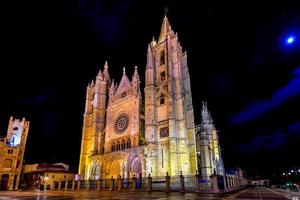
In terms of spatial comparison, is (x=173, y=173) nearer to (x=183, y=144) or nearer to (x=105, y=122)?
(x=183, y=144)

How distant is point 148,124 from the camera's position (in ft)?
102

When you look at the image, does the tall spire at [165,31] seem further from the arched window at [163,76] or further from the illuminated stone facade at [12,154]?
the illuminated stone facade at [12,154]

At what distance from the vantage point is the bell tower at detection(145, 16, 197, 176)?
28.1 m

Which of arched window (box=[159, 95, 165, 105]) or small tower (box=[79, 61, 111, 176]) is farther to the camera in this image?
small tower (box=[79, 61, 111, 176])

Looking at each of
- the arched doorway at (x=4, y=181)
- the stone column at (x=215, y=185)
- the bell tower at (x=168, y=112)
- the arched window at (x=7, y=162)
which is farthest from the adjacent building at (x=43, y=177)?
the stone column at (x=215, y=185)

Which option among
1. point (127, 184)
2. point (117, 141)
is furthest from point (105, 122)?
point (127, 184)

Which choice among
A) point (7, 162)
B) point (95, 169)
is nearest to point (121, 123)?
point (95, 169)

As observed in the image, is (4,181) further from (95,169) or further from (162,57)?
(162,57)

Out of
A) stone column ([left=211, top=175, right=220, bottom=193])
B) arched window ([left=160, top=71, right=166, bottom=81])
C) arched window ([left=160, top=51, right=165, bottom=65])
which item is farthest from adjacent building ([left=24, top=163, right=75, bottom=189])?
stone column ([left=211, top=175, right=220, bottom=193])

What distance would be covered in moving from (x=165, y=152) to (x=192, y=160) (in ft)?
14.5

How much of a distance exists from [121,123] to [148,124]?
7030 millimetres

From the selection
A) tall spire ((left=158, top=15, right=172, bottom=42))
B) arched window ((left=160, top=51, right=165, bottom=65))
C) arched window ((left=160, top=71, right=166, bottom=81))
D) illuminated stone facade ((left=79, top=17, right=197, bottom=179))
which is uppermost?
tall spire ((left=158, top=15, right=172, bottom=42))

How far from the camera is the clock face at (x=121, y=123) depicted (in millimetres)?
35650

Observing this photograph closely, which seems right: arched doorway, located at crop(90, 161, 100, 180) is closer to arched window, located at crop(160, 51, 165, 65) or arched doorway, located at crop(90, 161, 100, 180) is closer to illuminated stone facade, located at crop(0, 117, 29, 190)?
illuminated stone facade, located at crop(0, 117, 29, 190)
